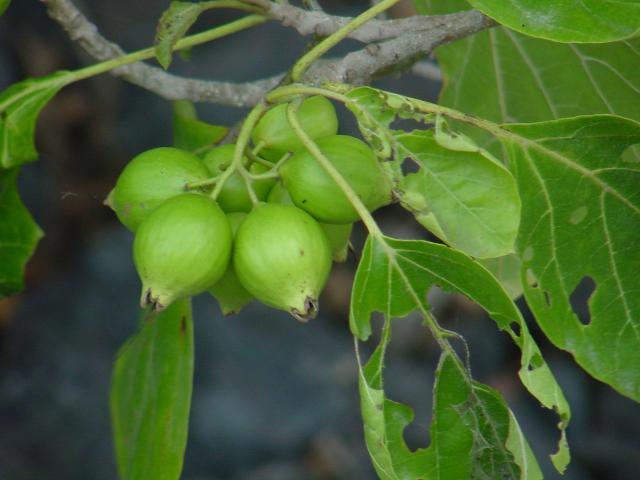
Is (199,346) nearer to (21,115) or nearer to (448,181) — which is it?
(21,115)

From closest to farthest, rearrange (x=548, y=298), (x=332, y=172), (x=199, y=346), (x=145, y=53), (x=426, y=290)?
(x=332, y=172) → (x=426, y=290) → (x=548, y=298) → (x=145, y=53) → (x=199, y=346)

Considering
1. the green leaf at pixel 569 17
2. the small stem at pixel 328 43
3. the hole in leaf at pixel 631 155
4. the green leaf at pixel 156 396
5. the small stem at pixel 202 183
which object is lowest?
the green leaf at pixel 156 396

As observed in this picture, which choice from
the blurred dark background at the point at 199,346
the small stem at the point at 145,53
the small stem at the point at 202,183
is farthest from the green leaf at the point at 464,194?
the blurred dark background at the point at 199,346

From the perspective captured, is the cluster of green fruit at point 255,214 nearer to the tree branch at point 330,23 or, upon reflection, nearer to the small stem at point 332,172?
the small stem at point 332,172

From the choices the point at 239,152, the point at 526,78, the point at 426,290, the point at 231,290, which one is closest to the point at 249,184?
the point at 239,152

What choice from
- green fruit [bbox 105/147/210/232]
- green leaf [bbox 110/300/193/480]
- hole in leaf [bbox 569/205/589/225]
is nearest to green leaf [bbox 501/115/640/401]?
hole in leaf [bbox 569/205/589/225]

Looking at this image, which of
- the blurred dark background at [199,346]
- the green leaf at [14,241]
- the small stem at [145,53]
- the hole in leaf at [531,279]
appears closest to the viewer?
the hole in leaf at [531,279]
